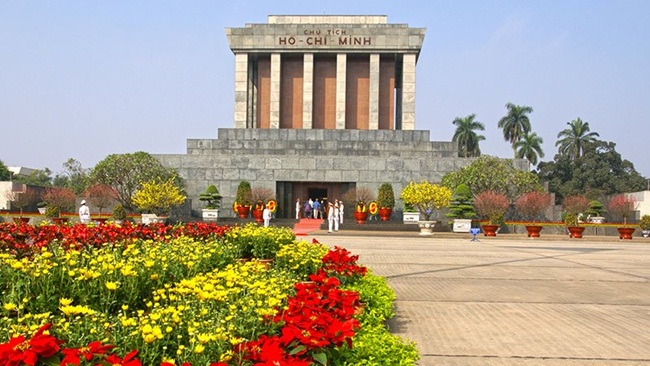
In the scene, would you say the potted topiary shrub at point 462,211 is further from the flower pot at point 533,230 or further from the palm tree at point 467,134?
the palm tree at point 467,134

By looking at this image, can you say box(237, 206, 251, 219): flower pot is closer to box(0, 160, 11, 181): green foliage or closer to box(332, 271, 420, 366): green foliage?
box(332, 271, 420, 366): green foliage

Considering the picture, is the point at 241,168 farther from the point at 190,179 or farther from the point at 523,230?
the point at 523,230

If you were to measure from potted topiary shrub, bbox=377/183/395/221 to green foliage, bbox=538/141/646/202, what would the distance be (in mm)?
37887

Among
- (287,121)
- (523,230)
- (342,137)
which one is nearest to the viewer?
(523,230)

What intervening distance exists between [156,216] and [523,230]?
2208 cm

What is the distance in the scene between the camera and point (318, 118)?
161 feet

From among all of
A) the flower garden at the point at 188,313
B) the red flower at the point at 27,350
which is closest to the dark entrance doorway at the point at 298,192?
the flower garden at the point at 188,313

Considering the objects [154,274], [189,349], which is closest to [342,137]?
[154,274]

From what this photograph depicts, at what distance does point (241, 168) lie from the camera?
41469 mm

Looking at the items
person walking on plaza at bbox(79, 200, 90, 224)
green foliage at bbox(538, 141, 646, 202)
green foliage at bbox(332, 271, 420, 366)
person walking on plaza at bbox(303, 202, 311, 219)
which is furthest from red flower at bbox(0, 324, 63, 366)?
green foliage at bbox(538, 141, 646, 202)

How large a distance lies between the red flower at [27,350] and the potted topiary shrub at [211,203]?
34.7 m

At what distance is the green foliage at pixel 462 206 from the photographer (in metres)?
36.0

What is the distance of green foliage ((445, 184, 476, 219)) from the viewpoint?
1419 inches

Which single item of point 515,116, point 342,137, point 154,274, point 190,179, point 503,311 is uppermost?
point 515,116
